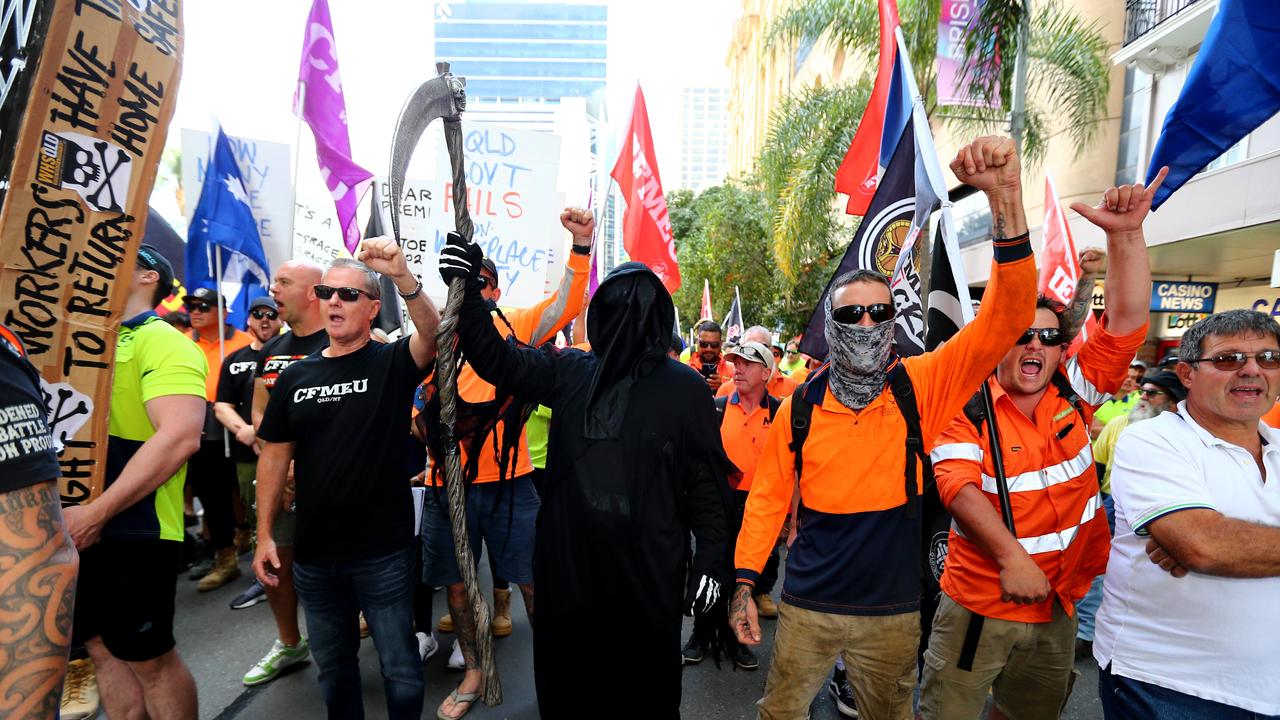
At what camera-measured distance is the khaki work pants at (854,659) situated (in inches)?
91.7

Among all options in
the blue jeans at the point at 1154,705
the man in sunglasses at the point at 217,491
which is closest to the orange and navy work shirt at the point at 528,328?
the blue jeans at the point at 1154,705

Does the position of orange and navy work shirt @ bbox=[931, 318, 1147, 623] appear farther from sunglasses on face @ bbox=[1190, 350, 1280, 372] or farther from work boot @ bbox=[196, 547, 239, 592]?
work boot @ bbox=[196, 547, 239, 592]

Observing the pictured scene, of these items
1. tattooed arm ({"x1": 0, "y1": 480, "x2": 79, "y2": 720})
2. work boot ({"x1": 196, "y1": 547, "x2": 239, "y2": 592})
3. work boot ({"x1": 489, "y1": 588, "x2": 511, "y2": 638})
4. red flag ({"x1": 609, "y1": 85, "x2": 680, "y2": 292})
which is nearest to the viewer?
tattooed arm ({"x1": 0, "y1": 480, "x2": 79, "y2": 720})

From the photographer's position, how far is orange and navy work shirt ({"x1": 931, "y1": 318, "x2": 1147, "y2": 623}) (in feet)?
8.06

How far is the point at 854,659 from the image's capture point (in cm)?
237

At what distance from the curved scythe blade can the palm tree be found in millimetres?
7885

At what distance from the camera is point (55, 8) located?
62.7 inches

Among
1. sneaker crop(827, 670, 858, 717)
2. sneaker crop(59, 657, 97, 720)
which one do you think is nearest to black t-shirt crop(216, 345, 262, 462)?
sneaker crop(59, 657, 97, 720)

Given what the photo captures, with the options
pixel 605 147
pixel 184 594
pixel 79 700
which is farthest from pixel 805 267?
pixel 605 147

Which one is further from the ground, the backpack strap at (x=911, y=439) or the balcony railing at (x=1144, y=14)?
the balcony railing at (x=1144, y=14)

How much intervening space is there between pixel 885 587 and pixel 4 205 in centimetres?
284

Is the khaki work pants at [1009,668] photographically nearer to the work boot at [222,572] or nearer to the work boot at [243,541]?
the work boot at [222,572]

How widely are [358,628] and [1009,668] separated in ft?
A: 8.72

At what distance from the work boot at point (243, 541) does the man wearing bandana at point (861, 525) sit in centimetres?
506
